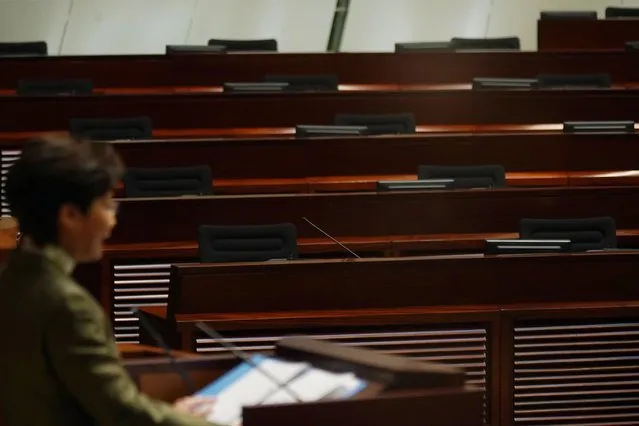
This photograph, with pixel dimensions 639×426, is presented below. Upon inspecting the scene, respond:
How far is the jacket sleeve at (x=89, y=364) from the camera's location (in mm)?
1828

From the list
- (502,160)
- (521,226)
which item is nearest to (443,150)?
(502,160)

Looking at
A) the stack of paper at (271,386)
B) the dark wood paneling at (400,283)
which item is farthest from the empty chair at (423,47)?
the stack of paper at (271,386)

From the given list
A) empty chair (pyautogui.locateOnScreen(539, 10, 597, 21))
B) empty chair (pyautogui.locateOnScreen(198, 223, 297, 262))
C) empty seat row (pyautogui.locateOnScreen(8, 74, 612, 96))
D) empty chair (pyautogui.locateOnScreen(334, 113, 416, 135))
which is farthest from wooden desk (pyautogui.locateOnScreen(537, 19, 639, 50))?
empty chair (pyautogui.locateOnScreen(198, 223, 297, 262))

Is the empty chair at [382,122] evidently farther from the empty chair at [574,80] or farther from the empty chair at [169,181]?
the empty chair at [169,181]

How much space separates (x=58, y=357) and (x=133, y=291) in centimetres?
339

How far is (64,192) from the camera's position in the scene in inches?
74.0

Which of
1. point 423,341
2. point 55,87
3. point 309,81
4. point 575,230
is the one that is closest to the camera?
point 423,341

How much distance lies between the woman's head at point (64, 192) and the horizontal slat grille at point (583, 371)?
251cm

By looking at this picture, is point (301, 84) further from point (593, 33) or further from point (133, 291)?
point (133, 291)

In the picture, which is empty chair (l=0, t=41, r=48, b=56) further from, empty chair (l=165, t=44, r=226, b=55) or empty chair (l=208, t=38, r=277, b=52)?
empty chair (l=208, t=38, r=277, b=52)

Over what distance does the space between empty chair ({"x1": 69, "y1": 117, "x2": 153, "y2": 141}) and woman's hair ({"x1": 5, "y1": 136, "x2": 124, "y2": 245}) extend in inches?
193

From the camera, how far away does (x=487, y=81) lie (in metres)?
7.46

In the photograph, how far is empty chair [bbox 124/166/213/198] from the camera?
5.92 m

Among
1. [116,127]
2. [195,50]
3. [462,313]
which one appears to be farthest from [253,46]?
[462,313]
